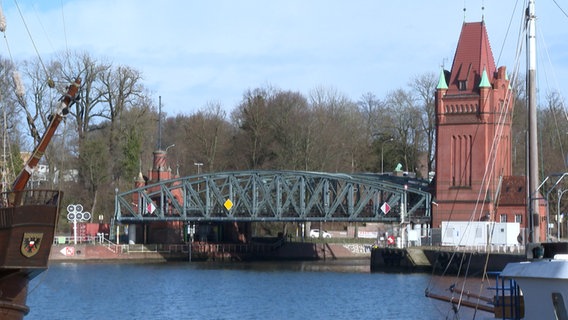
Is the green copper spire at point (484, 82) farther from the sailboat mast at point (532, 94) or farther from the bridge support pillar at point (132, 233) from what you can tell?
the sailboat mast at point (532, 94)

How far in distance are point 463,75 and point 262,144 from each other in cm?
3013

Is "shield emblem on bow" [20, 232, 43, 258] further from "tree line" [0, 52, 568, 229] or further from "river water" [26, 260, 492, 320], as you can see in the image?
"tree line" [0, 52, 568, 229]

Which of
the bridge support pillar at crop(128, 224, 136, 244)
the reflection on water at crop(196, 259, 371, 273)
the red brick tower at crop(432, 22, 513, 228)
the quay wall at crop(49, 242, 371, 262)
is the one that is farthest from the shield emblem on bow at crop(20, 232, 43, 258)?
the bridge support pillar at crop(128, 224, 136, 244)

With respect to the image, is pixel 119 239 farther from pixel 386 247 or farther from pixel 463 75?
pixel 463 75

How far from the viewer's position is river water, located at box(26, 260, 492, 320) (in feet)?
172

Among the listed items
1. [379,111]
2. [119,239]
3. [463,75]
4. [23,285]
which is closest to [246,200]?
[119,239]

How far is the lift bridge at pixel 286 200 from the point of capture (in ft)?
306

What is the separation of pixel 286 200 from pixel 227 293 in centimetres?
3487

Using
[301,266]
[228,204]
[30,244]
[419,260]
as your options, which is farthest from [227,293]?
[228,204]

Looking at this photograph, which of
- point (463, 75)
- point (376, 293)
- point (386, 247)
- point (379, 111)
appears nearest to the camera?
point (376, 293)

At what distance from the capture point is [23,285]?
38781 millimetres

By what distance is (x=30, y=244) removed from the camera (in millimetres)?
38156

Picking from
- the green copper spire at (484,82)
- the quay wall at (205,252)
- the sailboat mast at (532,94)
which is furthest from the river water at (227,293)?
the green copper spire at (484,82)

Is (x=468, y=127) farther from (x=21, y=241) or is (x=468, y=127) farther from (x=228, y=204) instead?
(x=21, y=241)
